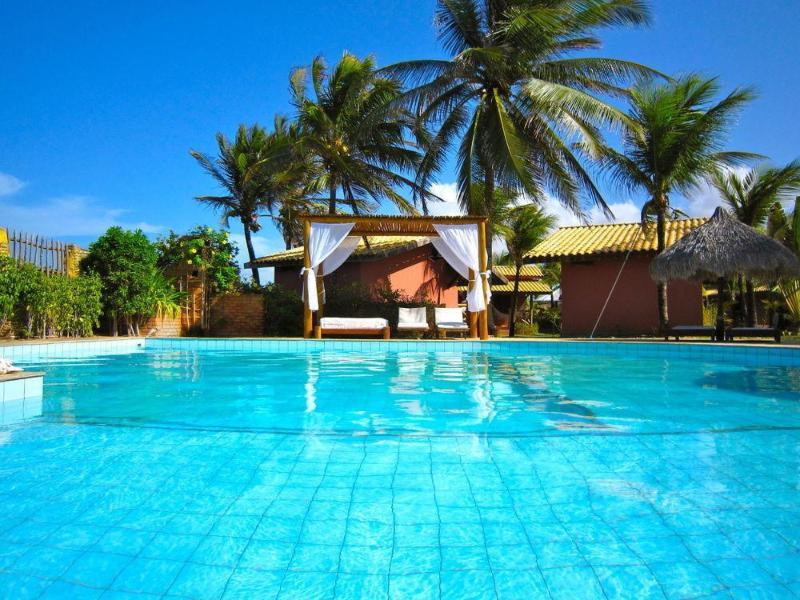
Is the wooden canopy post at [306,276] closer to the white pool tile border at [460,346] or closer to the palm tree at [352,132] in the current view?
the white pool tile border at [460,346]

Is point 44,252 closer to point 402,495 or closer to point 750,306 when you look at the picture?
point 402,495

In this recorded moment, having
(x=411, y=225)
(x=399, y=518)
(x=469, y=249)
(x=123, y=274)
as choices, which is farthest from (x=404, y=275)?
(x=399, y=518)

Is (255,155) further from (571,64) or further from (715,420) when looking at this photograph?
(715,420)

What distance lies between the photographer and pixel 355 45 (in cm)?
1753

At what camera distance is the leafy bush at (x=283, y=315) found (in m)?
14.7

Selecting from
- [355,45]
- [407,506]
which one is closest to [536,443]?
[407,506]

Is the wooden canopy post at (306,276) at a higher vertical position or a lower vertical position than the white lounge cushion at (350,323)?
higher

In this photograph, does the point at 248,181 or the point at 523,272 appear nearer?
the point at 248,181

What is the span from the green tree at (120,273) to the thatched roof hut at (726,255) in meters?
12.1

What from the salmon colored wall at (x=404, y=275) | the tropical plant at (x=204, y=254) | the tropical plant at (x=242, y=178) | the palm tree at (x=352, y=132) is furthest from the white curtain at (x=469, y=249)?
the tropical plant at (x=242, y=178)

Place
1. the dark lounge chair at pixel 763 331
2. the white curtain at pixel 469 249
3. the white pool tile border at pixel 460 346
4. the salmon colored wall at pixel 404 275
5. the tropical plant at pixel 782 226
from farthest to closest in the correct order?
the salmon colored wall at pixel 404 275
the tropical plant at pixel 782 226
the white curtain at pixel 469 249
the dark lounge chair at pixel 763 331
the white pool tile border at pixel 460 346

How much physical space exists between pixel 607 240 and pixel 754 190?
4.17 metres

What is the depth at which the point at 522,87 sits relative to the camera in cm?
1378

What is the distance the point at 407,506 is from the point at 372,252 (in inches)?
536
